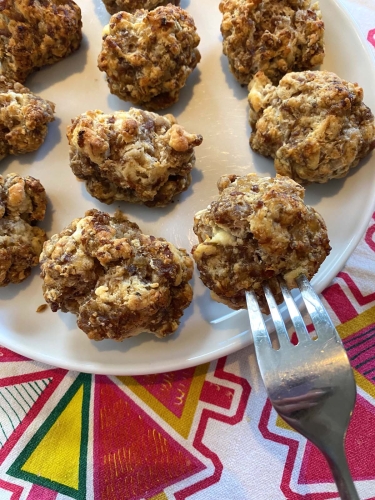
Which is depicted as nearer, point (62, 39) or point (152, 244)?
point (152, 244)

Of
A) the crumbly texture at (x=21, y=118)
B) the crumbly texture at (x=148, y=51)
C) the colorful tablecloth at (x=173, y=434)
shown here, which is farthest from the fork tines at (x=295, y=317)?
the crumbly texture at (x=21, y=118)

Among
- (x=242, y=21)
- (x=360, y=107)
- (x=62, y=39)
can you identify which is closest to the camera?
(x=360, y=107)

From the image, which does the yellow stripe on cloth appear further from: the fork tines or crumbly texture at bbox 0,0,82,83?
crumbly texture at bbox 0,0,82,83

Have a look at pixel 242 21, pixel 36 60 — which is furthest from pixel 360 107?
pixel 36 60

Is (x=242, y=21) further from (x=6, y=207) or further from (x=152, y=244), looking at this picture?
(x=6, y=207)

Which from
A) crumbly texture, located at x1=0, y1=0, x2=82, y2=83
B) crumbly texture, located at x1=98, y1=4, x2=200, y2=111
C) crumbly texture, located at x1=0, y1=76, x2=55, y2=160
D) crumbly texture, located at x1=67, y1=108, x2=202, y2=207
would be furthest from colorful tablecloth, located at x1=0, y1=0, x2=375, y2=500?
crumbly texture, located at x1=0, y1=0, x2=82, y2=83

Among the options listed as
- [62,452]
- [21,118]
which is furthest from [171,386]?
[21,118]

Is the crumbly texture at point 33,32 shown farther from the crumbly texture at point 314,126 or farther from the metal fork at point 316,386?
the metal fork at point 316,386
